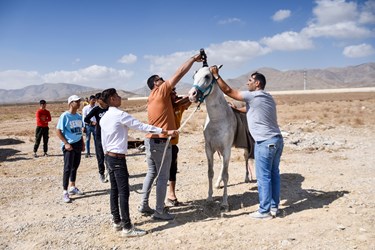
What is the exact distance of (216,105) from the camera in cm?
606

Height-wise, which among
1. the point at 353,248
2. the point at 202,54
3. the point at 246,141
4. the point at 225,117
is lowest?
the point at 353,248

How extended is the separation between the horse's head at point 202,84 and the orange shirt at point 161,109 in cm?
44

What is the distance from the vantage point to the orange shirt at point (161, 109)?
17.4 feet

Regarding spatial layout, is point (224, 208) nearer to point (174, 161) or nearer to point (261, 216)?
point (261, 216)

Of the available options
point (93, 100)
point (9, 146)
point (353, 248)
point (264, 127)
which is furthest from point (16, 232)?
point (9, 146)

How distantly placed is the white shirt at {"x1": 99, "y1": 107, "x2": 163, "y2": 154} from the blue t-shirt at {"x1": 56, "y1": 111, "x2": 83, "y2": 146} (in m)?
2.33

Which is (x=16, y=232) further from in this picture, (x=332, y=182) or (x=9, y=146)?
(x=9, y=146)

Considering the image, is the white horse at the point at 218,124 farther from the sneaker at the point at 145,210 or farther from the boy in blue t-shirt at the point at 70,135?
the boy in blue t-shirt at the point at 70,135

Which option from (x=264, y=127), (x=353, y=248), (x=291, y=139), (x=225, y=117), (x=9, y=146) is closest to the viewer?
(x=353, y=248)

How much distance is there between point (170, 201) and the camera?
263 inches

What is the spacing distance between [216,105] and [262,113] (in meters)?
0.96

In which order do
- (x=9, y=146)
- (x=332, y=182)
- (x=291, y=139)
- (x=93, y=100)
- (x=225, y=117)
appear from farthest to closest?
1. (x=9, y=146)
2. (x=291, y=139)
3. (x=93, y=100)
4. (x=332, y=182)
5. (x=225, y=117)

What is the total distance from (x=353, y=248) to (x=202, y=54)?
12.1 feet

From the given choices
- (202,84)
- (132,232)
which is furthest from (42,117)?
(202,84)
